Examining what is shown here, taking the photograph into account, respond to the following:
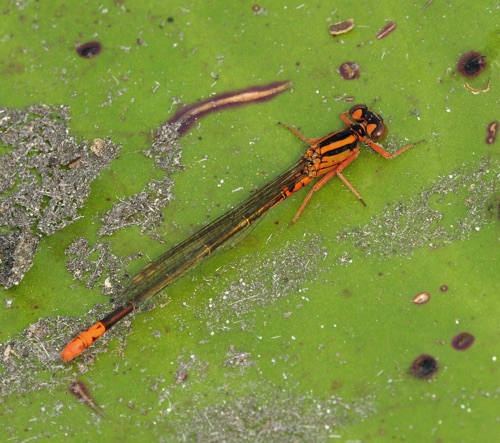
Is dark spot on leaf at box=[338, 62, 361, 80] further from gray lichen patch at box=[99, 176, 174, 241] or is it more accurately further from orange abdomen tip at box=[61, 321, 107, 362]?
orange abdomen tip at box=[61, 321, 107, 362]

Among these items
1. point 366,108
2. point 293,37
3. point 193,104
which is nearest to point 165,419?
point 193,104

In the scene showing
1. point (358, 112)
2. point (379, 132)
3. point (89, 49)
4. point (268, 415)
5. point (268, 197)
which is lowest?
point (268, 415)

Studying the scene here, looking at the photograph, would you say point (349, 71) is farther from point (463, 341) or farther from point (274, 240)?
point (463, 341)

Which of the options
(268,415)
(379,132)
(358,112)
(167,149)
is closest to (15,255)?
(167,149)

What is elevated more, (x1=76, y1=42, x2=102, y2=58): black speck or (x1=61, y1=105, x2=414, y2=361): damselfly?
(x1=76, y1=42, x2=102, y2=58): black speck

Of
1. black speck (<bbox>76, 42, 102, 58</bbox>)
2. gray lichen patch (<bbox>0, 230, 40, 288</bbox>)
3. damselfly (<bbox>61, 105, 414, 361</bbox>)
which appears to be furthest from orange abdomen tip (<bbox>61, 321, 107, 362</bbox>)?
black speck (<bbox>76, 42, 102, 58</bbox>)

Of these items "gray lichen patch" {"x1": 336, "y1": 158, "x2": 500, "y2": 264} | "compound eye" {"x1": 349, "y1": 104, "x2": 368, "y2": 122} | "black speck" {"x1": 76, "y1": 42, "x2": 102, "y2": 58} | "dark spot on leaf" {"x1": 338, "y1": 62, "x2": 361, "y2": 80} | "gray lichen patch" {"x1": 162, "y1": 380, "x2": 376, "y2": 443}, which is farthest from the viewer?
"black speck" {"x1": 76, "y1": 42, "x2": 102, "y2": 58}

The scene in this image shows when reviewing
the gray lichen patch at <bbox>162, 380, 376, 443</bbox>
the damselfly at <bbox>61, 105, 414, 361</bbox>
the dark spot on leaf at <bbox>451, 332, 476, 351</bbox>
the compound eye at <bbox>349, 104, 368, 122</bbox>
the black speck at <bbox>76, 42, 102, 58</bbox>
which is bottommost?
the dark spot on leaf at <bbox>451, 332, 476, 351</bbox>
